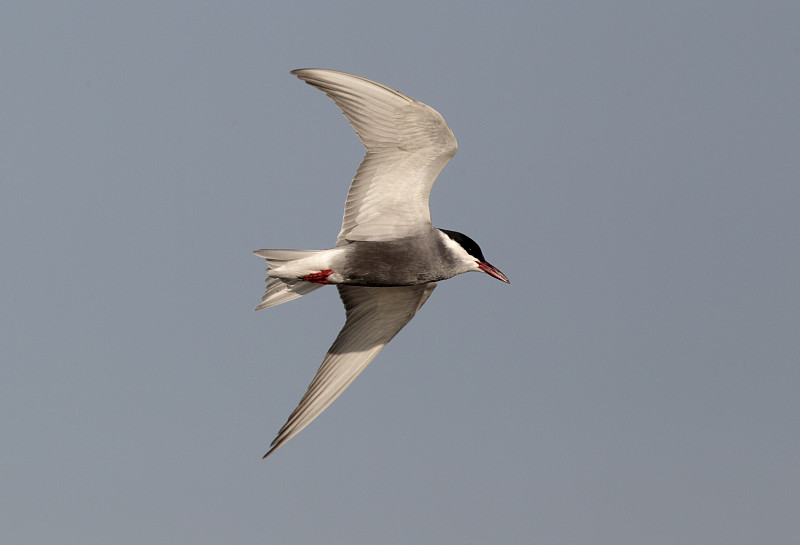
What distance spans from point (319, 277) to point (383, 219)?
120 centimetres

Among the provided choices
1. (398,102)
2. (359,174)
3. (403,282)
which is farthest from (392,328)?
(398,102)

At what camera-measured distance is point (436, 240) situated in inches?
606

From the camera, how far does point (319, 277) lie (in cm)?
1542

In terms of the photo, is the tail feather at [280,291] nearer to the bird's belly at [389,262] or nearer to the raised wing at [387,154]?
the bird's belly at [389,262]

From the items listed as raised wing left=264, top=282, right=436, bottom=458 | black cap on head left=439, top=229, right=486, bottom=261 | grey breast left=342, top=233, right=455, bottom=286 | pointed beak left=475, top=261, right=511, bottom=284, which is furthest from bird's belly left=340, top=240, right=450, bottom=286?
raised wing left=264, top=282, right=436, bottom=458

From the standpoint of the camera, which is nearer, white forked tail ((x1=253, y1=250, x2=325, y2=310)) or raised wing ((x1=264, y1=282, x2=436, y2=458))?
white forked tail ((x1=253, y1=250, x2=325, y2=310))

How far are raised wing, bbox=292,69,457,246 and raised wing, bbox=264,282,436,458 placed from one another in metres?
2.03

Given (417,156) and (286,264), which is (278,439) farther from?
(417,156)

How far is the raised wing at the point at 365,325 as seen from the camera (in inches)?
672

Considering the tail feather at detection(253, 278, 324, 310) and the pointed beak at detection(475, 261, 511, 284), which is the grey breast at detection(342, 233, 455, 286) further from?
the tail feather at detection(253, 278, 324, 310)

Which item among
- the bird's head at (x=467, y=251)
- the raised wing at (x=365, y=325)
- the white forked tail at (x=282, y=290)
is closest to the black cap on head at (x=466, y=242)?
the bird's head at (x=467, y=251)

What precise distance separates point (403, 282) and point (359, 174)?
1649 mm

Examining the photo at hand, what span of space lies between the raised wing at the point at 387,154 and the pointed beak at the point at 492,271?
3.43 ft

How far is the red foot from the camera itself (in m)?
15.3
